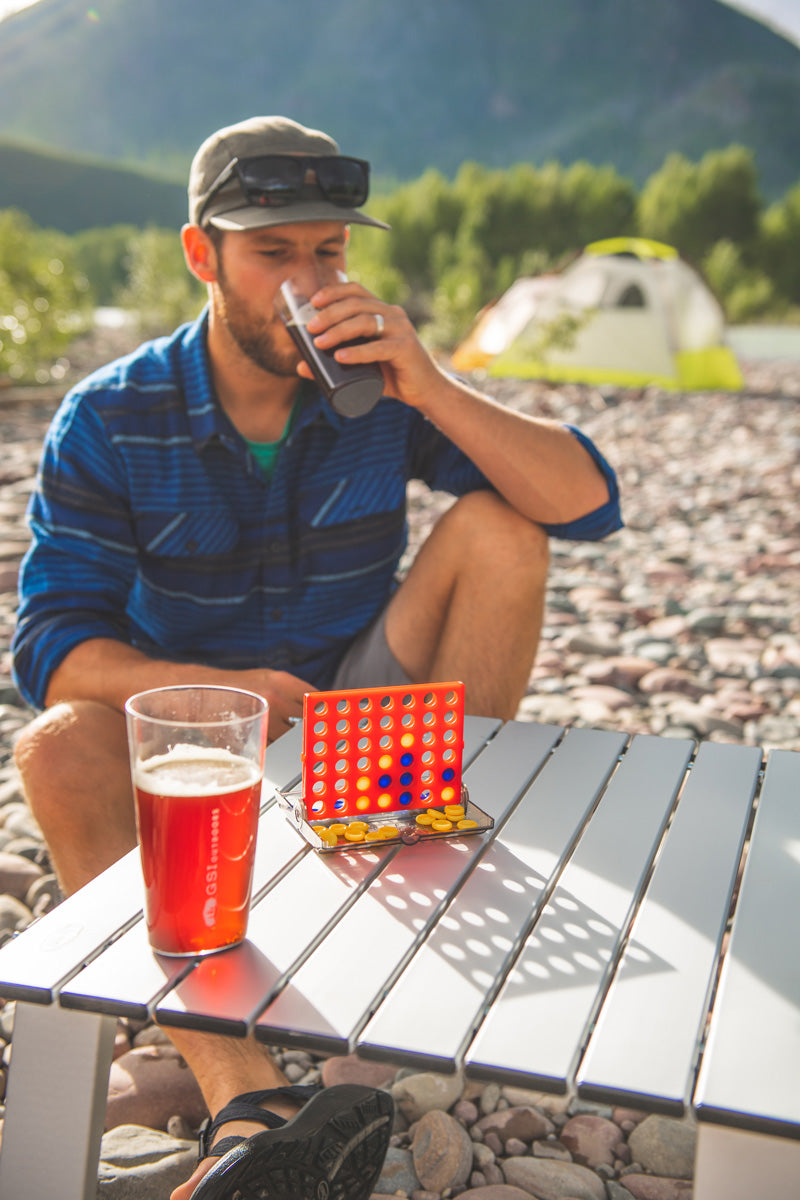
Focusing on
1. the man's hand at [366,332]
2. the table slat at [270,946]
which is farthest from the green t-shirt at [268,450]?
the table slat at [270,946]

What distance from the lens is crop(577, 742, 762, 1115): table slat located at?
37.2 inches

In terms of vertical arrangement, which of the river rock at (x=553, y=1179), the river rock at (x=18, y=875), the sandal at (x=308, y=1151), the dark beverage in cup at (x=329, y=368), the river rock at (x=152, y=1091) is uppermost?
the dark beverage in cup at (x=329, y=368)

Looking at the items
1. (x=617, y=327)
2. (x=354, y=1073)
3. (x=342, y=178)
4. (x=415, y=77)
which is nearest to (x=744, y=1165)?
(x=354, y=1073)

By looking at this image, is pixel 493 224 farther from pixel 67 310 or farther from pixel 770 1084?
pixel 770 1084

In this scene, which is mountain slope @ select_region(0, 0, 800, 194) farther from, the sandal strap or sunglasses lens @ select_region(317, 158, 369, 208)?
the sandal strap

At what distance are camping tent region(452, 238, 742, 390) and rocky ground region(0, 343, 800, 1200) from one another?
231 centimetres

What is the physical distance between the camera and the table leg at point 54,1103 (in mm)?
1300

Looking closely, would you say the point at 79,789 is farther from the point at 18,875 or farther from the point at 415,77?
the point at 415,77

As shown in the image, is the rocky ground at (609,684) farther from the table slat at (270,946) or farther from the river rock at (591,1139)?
the table slat at (270,946)

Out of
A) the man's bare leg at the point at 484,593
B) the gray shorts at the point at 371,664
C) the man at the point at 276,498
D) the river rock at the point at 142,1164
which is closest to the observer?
the river rock at the point at 142,1164

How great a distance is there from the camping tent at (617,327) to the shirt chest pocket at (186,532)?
960cm

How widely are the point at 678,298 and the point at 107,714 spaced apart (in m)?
11.4

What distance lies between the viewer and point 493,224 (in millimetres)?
43188

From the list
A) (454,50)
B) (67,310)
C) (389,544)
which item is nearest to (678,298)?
(67,310)
